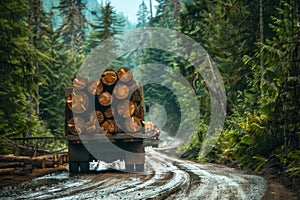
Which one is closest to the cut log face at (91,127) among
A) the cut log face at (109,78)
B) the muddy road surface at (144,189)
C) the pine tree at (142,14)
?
the cut log face at (109,78)

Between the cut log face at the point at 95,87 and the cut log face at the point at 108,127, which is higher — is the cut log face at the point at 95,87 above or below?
above

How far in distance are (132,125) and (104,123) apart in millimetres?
971

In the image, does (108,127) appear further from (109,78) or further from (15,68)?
(15,68)

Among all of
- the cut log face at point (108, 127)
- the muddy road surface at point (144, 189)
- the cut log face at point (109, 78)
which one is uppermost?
the cut log face at point (109, 78)

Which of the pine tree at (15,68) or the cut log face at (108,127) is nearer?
the cut log face at (108,127)

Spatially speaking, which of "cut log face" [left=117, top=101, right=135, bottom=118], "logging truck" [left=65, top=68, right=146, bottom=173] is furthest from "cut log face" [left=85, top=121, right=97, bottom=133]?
"cut log face" [left=117, top=101, right=135, bottom=118]

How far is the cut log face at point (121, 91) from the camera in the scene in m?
12.6

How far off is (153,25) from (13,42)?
5347cm

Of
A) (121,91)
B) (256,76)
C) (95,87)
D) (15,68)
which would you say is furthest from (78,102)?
(256,76)

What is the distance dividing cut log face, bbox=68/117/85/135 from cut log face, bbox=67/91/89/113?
31 cm

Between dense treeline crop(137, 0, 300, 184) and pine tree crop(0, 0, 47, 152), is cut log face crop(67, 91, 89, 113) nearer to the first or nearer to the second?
pine tree crop(0, 0, 47, 152)

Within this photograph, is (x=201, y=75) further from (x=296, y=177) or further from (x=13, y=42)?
(x=296, y=177)

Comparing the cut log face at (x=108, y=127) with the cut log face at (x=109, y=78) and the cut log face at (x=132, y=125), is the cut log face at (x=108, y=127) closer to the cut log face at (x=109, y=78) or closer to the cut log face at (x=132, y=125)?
the cut log face at (x=132, y=125)

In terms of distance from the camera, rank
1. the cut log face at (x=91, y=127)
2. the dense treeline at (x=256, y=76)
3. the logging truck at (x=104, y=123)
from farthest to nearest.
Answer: the cut log face at (x=91, y=127) → the logging truck at (x=104, y=123) → the dense treeline at (x=256, y=76)
